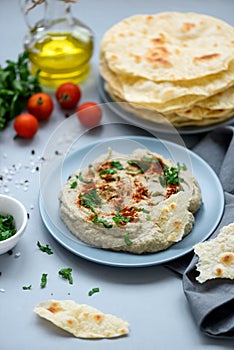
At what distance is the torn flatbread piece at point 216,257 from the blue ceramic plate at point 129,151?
139mm

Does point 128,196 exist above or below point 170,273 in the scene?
above

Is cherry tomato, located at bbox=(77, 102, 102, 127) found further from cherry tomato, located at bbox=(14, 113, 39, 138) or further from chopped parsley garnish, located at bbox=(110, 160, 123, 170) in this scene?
chopped parsley garnish, located at bbox=(110, 160, 123, 170)

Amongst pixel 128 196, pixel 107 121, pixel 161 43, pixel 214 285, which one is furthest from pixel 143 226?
pixel 161 43

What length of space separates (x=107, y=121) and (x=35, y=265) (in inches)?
43.3

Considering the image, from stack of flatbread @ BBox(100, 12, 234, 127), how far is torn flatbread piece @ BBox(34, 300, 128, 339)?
1.30 m

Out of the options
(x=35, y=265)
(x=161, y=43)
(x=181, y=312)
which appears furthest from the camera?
(x=161, y=43)

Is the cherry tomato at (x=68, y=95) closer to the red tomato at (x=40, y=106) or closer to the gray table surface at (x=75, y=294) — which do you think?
the red tomato at (x=40, y=106)

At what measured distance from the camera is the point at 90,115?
4047mm

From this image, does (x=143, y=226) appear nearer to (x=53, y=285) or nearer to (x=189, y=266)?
(x=189, y=266)

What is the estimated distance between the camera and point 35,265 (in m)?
3.35

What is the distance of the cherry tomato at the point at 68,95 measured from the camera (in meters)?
4.24

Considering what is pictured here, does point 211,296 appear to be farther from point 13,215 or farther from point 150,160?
point 13,215

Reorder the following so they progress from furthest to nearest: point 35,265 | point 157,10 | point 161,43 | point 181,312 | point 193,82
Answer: point 157,10
point 161,43
point 193,82
point 35,265
point 181,312

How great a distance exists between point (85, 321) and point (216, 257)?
0.64m
